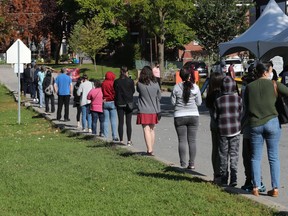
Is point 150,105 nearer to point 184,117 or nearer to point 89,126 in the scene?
point 184,117

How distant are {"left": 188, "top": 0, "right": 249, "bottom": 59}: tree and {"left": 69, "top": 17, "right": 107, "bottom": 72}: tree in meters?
9.50

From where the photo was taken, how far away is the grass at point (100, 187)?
8094 millimetres

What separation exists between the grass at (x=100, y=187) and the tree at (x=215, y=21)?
41.0 metres

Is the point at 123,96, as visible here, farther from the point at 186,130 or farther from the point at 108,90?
the point at 186,130

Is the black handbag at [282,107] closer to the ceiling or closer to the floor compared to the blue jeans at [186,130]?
closer to the ceiling

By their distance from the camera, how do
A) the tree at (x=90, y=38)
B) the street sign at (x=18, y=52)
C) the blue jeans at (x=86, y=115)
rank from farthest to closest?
the tree at (x=90, y=38) → the street sign at (x=18, y=52) → the blue jeans at (x=86, y=115)

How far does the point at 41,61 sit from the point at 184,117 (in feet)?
240

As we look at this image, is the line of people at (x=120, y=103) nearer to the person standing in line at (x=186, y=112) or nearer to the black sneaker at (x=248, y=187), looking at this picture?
the person standing in line at (x=186, y=112)

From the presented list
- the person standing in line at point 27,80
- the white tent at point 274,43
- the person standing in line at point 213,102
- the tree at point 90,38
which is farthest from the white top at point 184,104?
the tree at point 90,38

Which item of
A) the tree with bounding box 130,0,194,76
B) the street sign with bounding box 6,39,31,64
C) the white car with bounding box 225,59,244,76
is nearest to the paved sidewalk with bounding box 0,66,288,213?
the street sign with bounding box 6,39,31,64

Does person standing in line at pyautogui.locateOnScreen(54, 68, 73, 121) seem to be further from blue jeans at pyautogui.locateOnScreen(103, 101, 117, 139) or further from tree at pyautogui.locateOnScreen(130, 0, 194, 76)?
tree at pyautogui.locateOnScreen(130, 0, 194, 76)

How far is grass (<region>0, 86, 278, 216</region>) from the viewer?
26.6ft

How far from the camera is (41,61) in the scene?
82750mm

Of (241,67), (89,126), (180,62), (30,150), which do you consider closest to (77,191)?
(30,150)
